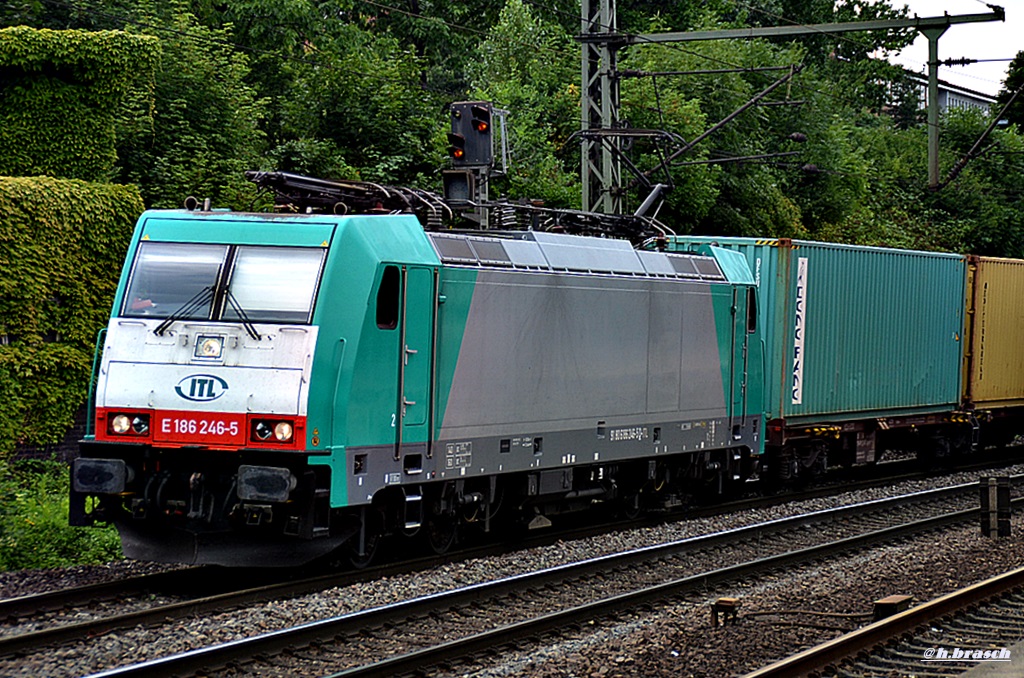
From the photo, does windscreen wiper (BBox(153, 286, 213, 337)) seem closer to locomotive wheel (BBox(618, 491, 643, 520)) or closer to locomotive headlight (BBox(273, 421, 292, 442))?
locomotive headlight (BBox(273, 421, 292, 442))

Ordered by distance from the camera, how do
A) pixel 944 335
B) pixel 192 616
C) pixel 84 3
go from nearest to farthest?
1. pixel 192 616
2. pixel 944 335
3. pixel 84 3

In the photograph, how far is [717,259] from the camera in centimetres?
1767

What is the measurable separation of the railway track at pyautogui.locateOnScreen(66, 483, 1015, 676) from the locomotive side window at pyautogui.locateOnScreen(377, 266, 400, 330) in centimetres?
233

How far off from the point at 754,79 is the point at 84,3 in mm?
17545

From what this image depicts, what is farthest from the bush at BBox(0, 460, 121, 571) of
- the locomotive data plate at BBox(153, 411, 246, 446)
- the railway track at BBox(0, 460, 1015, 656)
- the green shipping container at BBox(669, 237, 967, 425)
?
the green shipping container at BBox(669, 237, 967, 425)

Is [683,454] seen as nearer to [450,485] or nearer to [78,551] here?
[450,485]

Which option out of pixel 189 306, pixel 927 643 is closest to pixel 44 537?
pixel 189 306

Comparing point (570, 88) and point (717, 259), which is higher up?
point (570, 88)

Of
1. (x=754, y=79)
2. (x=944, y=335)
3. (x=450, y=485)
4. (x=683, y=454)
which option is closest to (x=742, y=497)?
(x=683, y=454)

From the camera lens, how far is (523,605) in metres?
11.6

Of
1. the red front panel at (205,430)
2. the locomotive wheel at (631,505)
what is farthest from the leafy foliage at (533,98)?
the red front panel at (205,430)

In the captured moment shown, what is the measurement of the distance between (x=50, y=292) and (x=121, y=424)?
21.8 feet

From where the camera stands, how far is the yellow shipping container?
2495 cm
